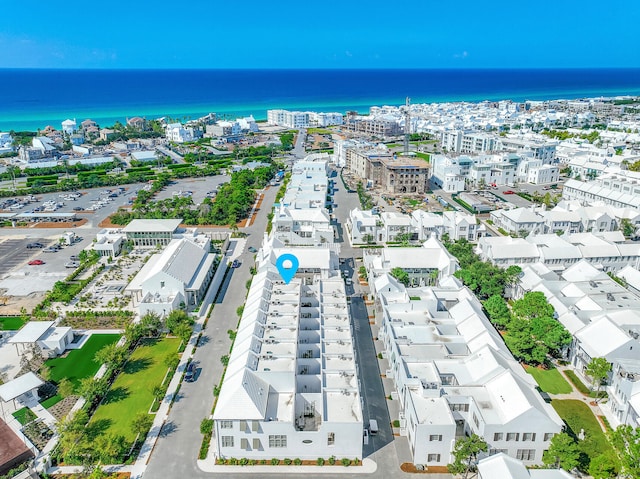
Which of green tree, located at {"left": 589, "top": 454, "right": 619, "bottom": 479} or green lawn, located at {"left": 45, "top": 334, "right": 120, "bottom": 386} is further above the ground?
green tree, located at {"left": 589, "top": 454, "right": 619, "bottom": 479}

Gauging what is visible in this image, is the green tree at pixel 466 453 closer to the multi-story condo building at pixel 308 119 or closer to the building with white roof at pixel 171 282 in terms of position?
the building with white roof at pixel 171 282

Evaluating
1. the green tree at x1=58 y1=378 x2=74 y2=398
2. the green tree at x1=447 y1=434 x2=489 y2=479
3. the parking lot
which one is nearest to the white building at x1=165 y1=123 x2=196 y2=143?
the parking lot

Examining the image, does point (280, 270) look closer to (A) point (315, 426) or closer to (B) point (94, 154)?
(A) point (315, 426)

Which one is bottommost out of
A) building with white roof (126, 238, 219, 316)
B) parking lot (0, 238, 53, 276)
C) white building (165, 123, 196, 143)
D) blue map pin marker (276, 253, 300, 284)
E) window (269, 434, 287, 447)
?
window (269, 434, 287, 447)

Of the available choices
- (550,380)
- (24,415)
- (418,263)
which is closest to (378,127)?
(418,263)

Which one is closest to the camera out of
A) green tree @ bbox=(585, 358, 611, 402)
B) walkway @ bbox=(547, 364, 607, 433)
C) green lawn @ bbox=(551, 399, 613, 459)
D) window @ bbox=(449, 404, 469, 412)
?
green lawn @ bbox=(551, 399, 613, 459)

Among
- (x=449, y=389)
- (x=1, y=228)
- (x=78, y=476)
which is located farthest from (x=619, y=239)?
(x=1, y=228)

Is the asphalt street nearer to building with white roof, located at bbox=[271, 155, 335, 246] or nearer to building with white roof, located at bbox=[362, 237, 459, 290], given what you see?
building with white roof, located at bbox=[362, 237, 459, 290]
